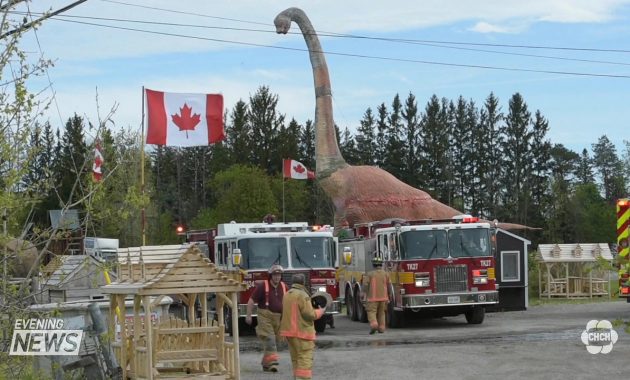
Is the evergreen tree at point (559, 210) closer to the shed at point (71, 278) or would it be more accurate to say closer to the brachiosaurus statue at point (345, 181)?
the brachiosaurus statue at point (345, 181)

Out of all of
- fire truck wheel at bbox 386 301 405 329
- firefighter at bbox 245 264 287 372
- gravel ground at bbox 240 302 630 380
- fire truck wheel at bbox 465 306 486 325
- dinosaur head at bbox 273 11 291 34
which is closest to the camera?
gravel ground at bbox 240 302 630 380

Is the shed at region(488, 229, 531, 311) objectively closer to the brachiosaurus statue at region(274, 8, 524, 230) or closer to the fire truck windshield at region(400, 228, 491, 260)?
the brachiosaurus statue at region(274, 8, 524, 230)

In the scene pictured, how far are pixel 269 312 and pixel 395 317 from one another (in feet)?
27.1

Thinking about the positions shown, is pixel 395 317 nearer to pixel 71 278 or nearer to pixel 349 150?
pixel 71 278

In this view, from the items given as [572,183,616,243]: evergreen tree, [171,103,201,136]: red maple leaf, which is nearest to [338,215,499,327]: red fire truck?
[171,103,201,136]: red maple leaf

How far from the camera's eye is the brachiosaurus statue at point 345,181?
3322 centimetres

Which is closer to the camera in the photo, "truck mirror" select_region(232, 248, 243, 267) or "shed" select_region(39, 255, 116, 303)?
"shed" select_region(39, 255, 116, 303)

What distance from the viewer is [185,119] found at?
77.8 feet

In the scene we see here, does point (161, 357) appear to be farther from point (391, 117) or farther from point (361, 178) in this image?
point (391, 117)

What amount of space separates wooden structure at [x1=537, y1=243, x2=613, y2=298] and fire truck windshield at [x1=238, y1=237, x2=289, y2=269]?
47.8 feet

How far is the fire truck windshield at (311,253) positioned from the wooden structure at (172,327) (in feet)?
31.5

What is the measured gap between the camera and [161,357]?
38.9ft

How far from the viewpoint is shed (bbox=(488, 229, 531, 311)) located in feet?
94.9

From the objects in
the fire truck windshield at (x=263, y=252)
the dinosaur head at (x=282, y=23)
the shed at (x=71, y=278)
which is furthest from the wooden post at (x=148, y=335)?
the dinosaur head at (x=282, y=23)
